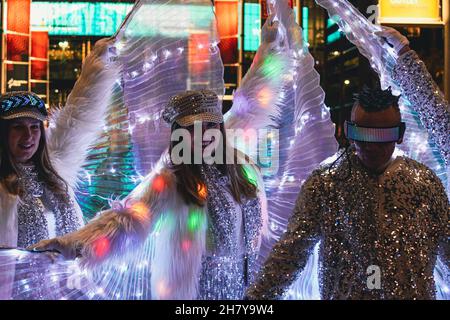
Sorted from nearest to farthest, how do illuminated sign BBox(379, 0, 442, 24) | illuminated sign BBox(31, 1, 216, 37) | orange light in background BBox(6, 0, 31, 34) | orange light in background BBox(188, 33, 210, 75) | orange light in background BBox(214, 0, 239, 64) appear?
orange light in background BBox(188, 33, 210, 75), illuminated sign BBox(379, 0, 442, 24), orange light in background BBox(214, 0, 239, 64), orange light in background BBox(6, 0, 31, 34), illuminated sign BBox(31, 1, 216, 37)

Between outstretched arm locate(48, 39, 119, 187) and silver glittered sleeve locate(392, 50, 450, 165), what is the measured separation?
140 cm

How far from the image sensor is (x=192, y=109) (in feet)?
8.29

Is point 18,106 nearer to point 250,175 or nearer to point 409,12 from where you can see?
point 250,175

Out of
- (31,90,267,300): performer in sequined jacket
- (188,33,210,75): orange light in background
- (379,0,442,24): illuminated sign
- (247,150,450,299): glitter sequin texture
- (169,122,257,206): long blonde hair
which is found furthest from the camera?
(379,0,442,24): illuminated sign

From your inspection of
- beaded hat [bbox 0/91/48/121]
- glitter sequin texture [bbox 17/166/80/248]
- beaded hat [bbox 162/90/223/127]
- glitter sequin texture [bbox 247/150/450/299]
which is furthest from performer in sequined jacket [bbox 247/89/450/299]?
beaded hat [bbox 0/91/48/121]

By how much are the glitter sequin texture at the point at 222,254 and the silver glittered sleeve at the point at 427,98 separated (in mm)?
748

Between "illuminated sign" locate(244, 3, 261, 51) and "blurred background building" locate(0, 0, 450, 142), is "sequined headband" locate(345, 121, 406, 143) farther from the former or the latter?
"illuminated sign" locate(244, 3, 261, 51)

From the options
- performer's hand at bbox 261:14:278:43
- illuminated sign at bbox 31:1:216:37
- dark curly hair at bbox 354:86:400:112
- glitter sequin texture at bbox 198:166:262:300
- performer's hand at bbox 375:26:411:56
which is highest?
illuminated sign at bbox 31:1:216:37

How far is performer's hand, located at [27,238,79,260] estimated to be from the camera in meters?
2.19

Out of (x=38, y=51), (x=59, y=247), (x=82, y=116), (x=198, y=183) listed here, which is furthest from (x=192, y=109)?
(x=38, y=51)

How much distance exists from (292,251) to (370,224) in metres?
0.22

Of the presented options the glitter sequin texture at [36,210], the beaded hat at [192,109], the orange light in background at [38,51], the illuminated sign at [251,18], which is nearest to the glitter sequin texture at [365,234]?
the beaded hat at [192,109]
